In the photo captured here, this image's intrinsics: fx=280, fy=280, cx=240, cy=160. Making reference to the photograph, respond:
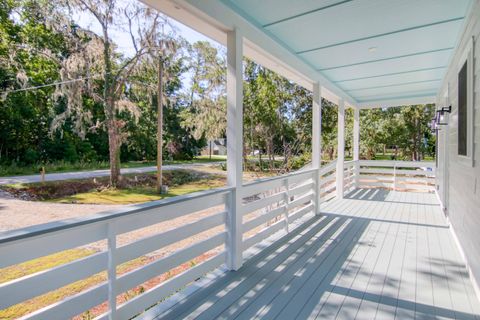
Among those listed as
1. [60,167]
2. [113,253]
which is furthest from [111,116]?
[113,253]

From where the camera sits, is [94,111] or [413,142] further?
[413,142]

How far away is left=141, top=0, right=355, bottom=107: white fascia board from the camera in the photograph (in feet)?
6.72

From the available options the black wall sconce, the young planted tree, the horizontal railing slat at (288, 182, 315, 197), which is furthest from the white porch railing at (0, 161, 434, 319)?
the young planted tree

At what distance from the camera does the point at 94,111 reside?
11359 millimetres

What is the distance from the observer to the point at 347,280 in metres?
2.44

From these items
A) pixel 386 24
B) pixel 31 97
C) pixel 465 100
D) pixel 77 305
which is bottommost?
pixel 77 305

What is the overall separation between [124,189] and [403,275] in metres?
10.4

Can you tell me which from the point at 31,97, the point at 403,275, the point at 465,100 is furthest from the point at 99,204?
the point at 465,100

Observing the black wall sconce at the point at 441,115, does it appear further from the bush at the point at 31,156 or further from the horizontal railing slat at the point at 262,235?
the bush at the point at 31,156

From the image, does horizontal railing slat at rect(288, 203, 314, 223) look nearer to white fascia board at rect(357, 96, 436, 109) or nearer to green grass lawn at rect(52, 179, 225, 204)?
white fascia board at rect(357, 96, 436, 109)

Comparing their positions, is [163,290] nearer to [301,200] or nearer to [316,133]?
[301,200]

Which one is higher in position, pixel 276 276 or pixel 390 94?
pixel 390 94

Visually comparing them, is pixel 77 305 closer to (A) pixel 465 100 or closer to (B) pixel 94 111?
(A) pixel 465 100

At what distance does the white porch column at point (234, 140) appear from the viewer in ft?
8.37
